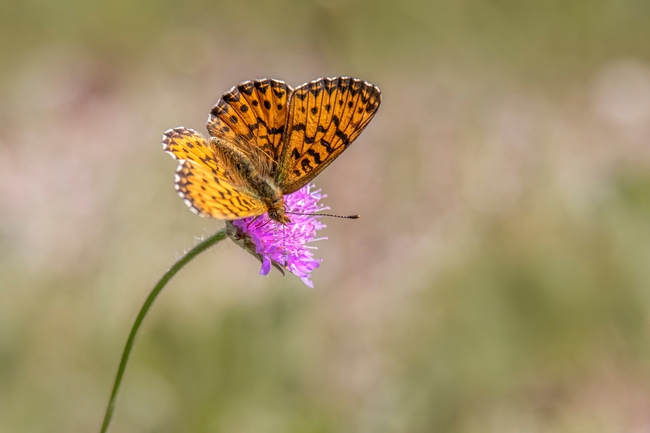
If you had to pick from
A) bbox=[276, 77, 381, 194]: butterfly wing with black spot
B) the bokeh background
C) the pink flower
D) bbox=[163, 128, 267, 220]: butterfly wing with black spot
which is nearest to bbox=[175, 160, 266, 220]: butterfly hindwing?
bbox=[163, 128, 267, 220]: butterfly wing with black spot

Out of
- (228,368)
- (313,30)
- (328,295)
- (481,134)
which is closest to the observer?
(228,368)

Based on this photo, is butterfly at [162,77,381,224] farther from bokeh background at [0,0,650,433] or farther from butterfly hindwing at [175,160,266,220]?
bokeh background at [0,0,650,433]

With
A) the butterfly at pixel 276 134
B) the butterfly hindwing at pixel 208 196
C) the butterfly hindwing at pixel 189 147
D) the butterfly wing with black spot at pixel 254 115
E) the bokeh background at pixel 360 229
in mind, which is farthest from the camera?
the bokeh background at pixel 360 229

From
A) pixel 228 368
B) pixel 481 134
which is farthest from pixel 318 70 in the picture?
pixel 228 368

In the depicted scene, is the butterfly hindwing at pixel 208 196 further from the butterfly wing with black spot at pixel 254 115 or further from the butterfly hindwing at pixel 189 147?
the butterfly wing with black spot at pixel 254 115

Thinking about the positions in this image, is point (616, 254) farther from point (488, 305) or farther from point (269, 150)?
point (269, 150)

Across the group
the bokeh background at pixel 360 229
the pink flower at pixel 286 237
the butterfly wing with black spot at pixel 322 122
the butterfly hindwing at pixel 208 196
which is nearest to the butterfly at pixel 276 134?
the butterfly wing with black spot at pixel 322 122

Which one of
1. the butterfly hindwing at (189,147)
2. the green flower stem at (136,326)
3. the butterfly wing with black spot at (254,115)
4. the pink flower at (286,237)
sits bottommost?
the green flower stem at (136,326)
